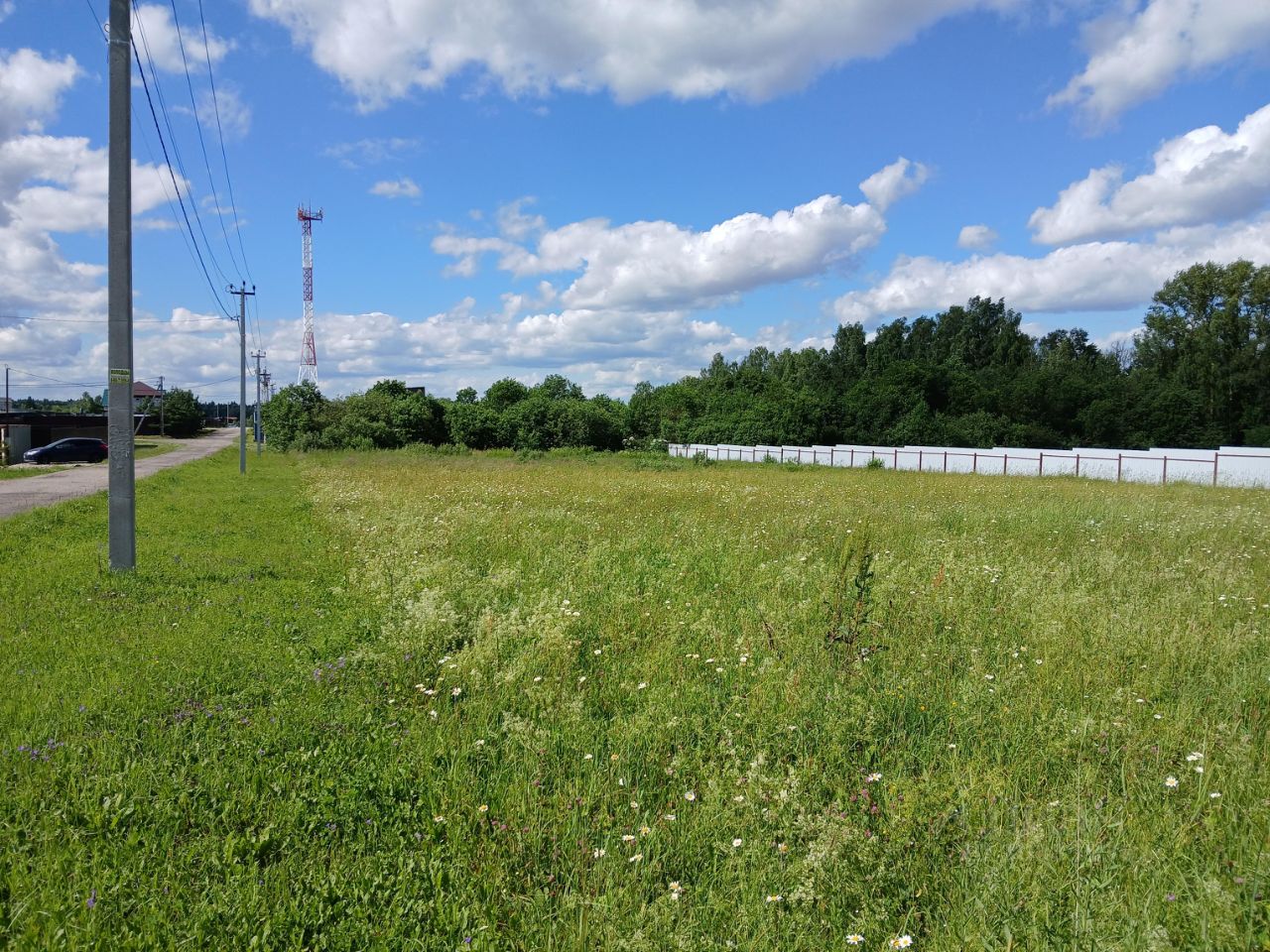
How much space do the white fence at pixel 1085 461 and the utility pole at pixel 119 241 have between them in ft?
110

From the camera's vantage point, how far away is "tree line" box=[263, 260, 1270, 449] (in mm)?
57938

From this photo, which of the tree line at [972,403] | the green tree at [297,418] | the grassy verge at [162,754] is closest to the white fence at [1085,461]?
the tree line at [972,403]

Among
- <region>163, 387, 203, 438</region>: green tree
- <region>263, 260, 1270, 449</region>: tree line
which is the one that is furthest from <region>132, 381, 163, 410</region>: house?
<region>263, 260, 1270, 449</region>: tree line

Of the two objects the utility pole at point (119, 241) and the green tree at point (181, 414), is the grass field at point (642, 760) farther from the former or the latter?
the green tree at point (181, 414)

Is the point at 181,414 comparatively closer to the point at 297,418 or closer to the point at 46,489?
the point at 297,418

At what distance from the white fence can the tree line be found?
17667mm

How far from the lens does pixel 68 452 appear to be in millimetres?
39500

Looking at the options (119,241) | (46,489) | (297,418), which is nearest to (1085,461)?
(119,241)

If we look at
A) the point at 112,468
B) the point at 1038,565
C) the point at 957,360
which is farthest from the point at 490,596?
the point at 957,360

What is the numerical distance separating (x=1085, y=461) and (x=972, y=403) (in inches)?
1311

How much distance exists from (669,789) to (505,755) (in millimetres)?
1011

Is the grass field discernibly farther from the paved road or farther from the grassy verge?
the paved road

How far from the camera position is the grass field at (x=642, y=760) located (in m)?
2.93

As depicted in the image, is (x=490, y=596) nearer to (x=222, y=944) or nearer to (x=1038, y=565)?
(x=222, y=944)
